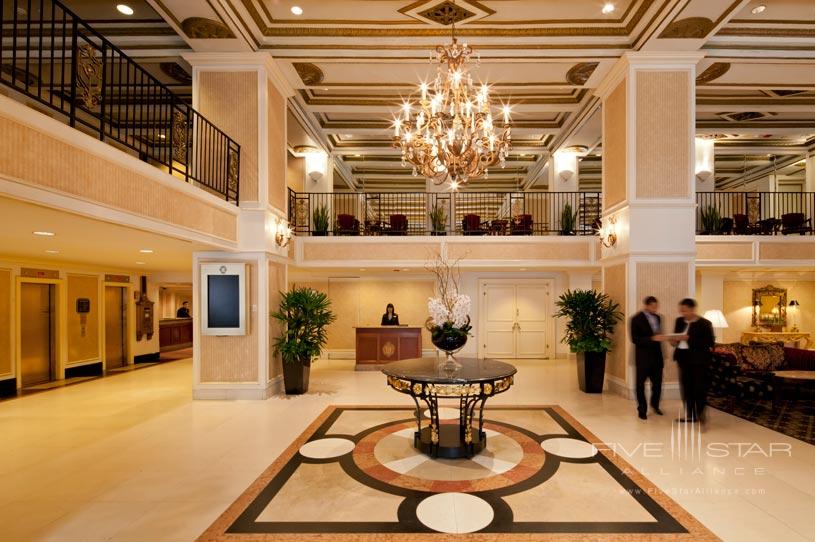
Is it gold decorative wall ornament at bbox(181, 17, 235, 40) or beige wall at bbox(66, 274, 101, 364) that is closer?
gold decorative wall ornament at bbox(181, 17, 235, 40)

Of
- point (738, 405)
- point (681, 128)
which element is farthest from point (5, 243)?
point (738, 405)

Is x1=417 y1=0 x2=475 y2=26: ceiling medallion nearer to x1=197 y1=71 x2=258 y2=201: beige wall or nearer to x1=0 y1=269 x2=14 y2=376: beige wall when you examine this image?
x1=197 y1=71 x2=258 y2=201: beige wall

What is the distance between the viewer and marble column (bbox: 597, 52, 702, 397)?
6922 millimetres

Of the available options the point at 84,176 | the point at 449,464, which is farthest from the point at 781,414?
the point at 84,176

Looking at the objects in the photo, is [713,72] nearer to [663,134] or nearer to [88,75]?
[663,134]

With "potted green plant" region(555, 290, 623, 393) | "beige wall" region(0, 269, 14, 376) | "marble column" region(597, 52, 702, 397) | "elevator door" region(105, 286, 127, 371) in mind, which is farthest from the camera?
"elevator door" region(105, 286, 127, 371)

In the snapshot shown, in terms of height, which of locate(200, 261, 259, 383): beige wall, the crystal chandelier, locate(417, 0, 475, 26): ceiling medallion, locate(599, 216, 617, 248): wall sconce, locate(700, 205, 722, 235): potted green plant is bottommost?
locate(200, 261, 259, 383): beige wall

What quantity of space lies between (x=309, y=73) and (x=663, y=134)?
602 cm

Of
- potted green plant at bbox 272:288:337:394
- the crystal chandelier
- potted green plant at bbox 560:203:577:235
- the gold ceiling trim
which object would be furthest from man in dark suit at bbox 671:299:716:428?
potted green plant at bbox 272:288:337:394

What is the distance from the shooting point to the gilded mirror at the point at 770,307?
1197 centimetres

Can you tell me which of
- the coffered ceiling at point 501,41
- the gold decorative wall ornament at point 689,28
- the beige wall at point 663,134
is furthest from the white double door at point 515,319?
the gold decorative wall ornament at point 689,28

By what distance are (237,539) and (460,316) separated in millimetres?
2820

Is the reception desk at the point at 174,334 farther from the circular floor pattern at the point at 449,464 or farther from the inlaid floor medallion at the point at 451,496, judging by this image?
the circular floor pattern at the point at 449,464

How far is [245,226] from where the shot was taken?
7.00 m
